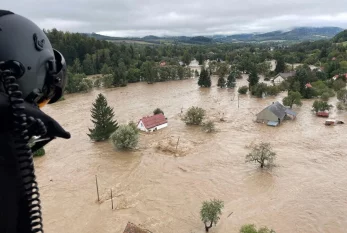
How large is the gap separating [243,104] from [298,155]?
17831 mm

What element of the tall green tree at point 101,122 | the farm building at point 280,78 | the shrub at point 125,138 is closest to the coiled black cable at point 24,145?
the shrub at point 125,138

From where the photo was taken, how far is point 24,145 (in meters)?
1.96

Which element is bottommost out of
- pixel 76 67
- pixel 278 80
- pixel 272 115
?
pixel 278 80

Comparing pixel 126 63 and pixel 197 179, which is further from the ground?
pixel 197 179

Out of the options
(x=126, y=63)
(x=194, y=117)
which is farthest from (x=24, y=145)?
(x=126, y=63)

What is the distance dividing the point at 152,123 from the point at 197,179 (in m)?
11.5

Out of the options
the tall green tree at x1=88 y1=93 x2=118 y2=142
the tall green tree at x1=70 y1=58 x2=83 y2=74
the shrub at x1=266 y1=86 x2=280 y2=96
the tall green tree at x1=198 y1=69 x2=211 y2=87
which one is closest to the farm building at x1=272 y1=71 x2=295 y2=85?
the shrub at x1=266 y1=86 x2=280 y2=96

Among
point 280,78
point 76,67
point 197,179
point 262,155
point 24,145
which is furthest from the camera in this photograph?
point 76,67

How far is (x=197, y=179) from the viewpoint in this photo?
66.5 ft

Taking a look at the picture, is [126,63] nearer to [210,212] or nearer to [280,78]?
[280,78]

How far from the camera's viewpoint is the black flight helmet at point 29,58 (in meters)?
2.02

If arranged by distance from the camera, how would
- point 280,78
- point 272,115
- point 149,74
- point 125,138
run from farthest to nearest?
point 149,74 → point 280,78 → point 272,115 → point 125,138

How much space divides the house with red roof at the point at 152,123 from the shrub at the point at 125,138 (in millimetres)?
4971

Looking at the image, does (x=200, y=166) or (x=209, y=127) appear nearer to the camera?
(x=200, y=166)
